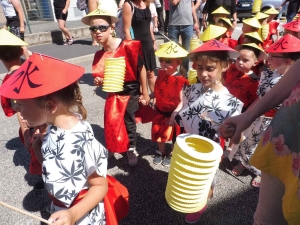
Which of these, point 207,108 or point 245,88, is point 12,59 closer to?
point 207,108

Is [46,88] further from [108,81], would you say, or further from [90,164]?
[108,81]

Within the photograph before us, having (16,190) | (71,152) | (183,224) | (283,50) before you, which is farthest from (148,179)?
(283,50)

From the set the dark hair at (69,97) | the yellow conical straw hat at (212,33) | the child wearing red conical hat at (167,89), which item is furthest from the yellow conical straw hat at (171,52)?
the dark hair at (69,97)

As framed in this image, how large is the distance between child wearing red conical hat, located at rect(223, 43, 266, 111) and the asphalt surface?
0.83m

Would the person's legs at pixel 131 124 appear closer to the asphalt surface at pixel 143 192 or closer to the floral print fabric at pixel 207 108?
the asphalt surface at pixel 143 192

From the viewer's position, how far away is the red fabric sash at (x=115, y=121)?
8.98ft

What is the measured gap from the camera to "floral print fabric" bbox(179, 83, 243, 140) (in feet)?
6.40

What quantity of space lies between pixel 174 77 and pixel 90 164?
1653 millimetres

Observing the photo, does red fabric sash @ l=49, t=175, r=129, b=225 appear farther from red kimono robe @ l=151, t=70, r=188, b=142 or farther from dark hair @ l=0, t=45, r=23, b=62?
dark hair @ l=0, t=45, r=23, b=62

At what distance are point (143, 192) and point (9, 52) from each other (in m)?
1.80

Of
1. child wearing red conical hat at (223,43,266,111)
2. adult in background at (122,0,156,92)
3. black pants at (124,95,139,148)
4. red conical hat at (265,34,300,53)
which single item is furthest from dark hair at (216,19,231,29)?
black pants at (124,95,139,148)

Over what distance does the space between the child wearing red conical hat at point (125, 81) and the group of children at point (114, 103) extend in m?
0.01

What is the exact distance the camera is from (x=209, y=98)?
6.53 feet

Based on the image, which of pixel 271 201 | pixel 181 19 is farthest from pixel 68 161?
pixel 181 19
